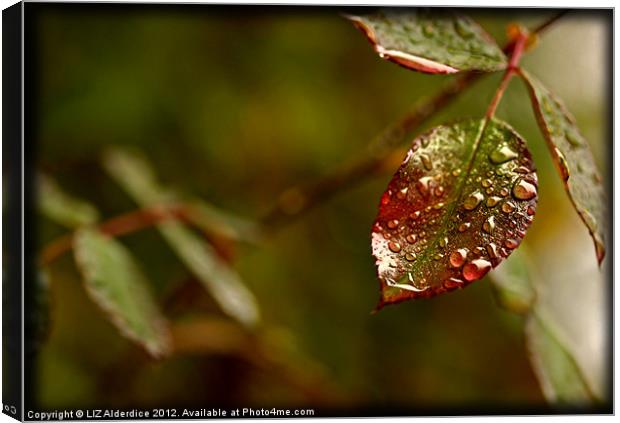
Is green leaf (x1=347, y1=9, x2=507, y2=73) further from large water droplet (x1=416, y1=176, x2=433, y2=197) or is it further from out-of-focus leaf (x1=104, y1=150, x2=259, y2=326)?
out-of-focus leaf (x1=104, y1=150, x2=259, y2=326)

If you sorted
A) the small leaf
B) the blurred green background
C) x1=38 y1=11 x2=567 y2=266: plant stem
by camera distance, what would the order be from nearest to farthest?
x1=38 y1=11 x2=567 y2=266: plant stem
the small leaf
the blurred green background

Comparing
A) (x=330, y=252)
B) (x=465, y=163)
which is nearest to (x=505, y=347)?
(x=330, y=252)

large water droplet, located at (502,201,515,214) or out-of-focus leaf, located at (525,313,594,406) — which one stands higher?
large water droplet, located at (502,201,515,214)

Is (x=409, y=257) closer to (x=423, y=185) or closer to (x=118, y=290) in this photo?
(x=423, y=185)

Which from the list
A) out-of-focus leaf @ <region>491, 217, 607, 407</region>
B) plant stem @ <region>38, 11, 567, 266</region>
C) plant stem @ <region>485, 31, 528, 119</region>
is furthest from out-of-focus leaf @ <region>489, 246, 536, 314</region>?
plant stem @ <region>485, 31, 528, 119</region>

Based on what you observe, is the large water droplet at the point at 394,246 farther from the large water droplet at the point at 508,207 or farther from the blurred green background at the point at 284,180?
the blurred green background at the point at 284,180

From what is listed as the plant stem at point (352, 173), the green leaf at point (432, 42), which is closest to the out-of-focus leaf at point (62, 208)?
the plant stem at point (352, 173)
